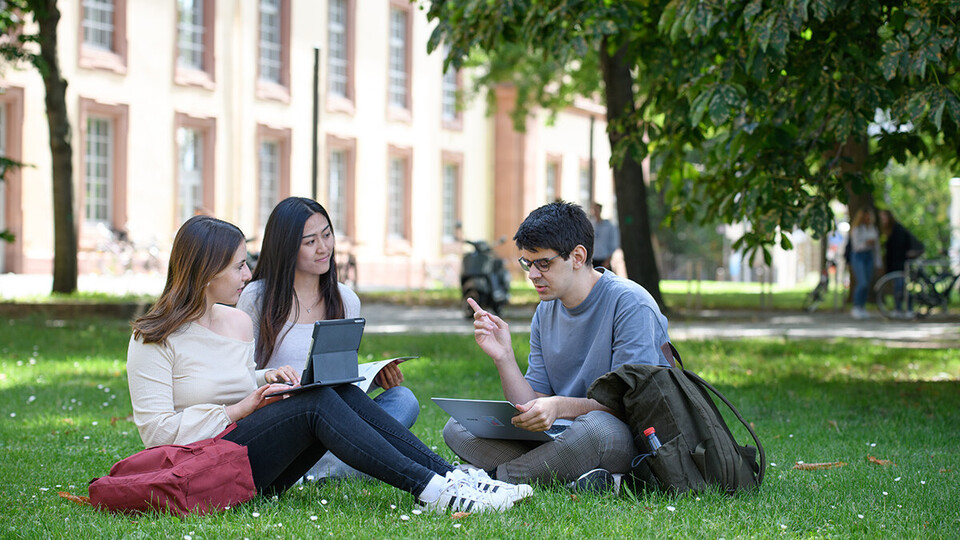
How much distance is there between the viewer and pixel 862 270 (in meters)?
17.3

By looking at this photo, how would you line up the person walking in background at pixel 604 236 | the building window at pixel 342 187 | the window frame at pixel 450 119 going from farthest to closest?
the window frame at pixel 450 119 → the building window at pixel 342 187 → the person walking in background at pixel 604 236

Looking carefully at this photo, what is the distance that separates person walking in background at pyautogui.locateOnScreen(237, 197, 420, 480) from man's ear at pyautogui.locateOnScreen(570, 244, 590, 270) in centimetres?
95

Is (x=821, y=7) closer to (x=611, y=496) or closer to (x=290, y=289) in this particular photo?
(x=611, y=496)

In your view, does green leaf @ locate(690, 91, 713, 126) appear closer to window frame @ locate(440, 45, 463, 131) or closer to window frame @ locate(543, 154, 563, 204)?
window frame @ locate(440, 45, 463, 131)

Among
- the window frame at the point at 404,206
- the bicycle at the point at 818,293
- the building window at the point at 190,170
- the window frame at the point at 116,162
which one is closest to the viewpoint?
the bicycle at the point at 818,293

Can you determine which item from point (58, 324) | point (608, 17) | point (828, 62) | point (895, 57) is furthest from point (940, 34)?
point (58, 324)

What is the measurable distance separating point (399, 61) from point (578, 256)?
29.9 metres

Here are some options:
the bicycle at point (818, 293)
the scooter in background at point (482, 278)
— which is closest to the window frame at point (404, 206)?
the bicycle at point (818, 293)

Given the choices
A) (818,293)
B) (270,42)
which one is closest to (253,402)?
(818,293)

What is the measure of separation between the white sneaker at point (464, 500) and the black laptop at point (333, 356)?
21.6 inches

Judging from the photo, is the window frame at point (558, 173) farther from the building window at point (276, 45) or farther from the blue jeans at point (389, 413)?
the blue jeans at point (389, 413)

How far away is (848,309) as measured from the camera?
67.3ft

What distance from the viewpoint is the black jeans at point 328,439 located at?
14.0ft

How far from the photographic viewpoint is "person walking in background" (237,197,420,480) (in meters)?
5.03
